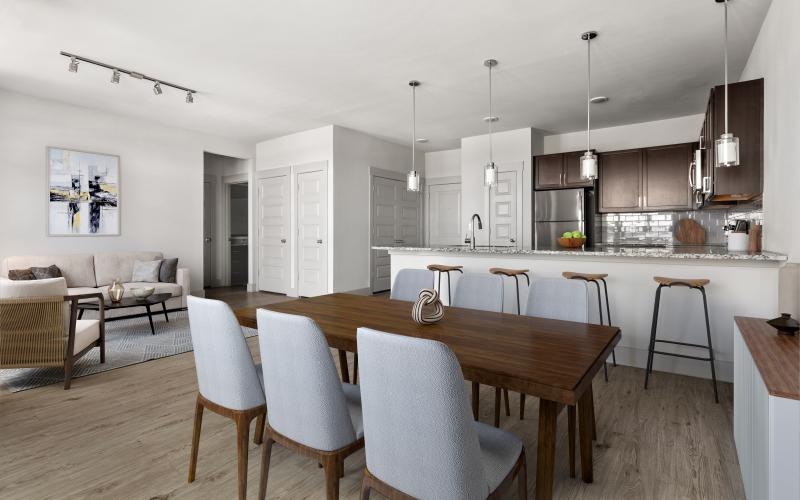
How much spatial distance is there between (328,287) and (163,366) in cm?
322

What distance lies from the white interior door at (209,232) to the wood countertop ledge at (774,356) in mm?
8519

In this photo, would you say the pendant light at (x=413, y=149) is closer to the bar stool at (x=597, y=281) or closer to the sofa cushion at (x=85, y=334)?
the bar stool at (x=597, y=281)

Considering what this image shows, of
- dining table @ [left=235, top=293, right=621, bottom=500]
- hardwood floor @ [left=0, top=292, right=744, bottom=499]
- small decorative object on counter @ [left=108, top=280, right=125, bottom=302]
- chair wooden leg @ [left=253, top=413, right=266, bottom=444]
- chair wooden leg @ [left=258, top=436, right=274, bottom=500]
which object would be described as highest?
dining table @ [left=235, top=293, right=621, bottom=500]

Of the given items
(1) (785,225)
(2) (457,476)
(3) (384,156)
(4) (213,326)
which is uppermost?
(3) (384,156)

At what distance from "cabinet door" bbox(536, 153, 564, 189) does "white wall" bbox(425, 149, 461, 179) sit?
195 cm

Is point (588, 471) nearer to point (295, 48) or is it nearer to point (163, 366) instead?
point (163, 366)

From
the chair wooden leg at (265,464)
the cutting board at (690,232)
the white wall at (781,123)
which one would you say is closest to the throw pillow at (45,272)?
the chair wooden leg at (265,464)

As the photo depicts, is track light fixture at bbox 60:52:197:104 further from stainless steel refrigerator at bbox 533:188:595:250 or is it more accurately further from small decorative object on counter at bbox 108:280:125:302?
stainless steel refrigerator at bbox 533:188:595:250

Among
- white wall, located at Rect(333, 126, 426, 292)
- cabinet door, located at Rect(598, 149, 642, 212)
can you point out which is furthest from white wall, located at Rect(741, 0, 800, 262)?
white wall, located at Rect(333, 126, 426, 292)

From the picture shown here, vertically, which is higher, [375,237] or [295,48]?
[295,48]

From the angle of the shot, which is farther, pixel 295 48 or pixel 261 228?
pixel 261 228

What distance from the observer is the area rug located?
3.26 meters

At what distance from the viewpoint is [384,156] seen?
747 centimetres

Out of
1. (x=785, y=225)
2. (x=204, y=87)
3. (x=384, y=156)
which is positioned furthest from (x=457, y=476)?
(x=384, y=156)
